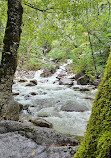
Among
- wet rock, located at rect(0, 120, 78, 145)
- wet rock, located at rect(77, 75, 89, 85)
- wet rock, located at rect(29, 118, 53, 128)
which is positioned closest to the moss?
wet rock, located at rect(0, 120, 78, 145)

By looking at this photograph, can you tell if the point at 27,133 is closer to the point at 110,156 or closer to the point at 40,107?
the point at 110,156

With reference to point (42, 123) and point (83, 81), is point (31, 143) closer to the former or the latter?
point (42, 123)

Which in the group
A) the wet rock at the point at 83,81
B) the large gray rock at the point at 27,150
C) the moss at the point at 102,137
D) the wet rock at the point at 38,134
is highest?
Answer: the moss at the point at 102,137

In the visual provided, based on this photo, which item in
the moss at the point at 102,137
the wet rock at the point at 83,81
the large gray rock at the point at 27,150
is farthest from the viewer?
the wet rock at the point at 83,81

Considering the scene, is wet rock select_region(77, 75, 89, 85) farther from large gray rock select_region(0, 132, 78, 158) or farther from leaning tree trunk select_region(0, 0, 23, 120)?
large gray rock select_region(0, 132, 78, 158)

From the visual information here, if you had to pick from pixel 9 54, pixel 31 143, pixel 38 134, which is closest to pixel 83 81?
pixel 9 54

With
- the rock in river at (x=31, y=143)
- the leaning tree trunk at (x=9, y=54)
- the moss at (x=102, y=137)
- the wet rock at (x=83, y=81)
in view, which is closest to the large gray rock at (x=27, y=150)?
the rock in river at (x=31, y=143)

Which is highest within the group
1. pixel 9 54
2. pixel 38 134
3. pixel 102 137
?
pixel 9 54

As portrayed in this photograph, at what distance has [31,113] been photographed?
4305 millimetres

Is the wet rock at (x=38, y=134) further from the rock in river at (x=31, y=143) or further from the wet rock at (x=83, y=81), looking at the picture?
the wet rock at (x=83, y=81)

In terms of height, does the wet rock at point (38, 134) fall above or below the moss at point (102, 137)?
below

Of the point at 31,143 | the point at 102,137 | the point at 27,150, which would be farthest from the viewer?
the point at 31,143

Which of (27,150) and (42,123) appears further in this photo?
(42,123)

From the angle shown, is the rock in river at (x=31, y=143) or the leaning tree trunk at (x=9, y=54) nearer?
the rock in river at (x=31, y=143)
